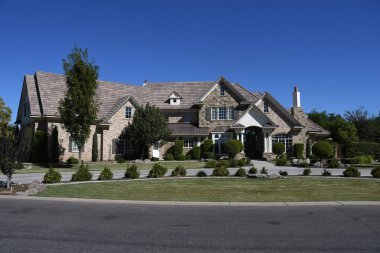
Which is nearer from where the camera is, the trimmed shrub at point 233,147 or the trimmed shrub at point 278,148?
the trimmed shrub at point 233,147

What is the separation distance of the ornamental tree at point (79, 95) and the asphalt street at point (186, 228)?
65.6 ft

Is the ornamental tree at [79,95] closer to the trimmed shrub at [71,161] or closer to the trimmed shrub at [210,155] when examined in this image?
the trimmed shrub at [71,161]

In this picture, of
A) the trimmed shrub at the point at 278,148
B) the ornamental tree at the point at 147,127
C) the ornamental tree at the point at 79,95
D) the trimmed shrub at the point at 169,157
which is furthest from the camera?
the trimmed shrub at the point at 169,157

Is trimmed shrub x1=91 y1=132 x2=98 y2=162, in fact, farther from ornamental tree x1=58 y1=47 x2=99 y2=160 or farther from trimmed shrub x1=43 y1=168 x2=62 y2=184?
trimmed shrub x1=43 y1=168 x2=62 y2=184

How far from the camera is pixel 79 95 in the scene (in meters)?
30.8

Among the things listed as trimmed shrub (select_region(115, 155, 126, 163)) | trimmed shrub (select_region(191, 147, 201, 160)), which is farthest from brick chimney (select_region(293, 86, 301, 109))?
trimmed shrub (select_region(115, 155, 126, 163))

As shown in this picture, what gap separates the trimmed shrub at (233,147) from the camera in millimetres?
37844

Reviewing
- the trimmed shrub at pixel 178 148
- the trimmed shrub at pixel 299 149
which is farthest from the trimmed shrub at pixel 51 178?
the trimmed shrub at pixel 299 149

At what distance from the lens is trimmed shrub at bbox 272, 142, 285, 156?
129ft

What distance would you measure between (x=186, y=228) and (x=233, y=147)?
97.4ft

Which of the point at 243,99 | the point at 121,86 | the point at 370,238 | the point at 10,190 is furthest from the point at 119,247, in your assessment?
the point at 121,86

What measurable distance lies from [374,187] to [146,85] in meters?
35.9

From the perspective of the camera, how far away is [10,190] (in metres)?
14.8

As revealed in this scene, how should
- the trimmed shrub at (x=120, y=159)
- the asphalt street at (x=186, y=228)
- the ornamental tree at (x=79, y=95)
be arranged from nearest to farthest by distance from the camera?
1. the asphalt street at (x=186, y=228)
2. the ornamental tree at (x=79, y=95)
3. the trimmed shrub at (x=120, y=159)
